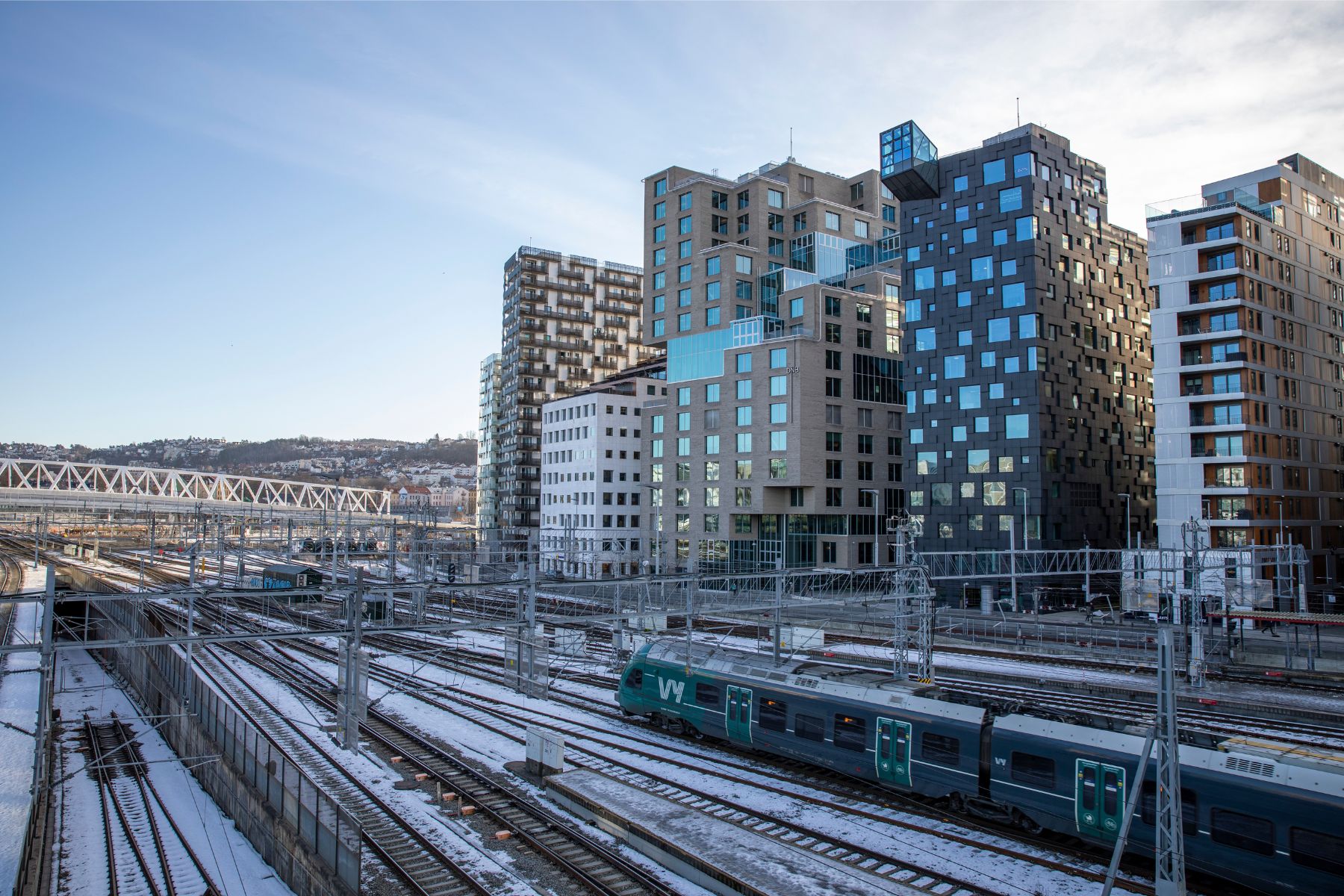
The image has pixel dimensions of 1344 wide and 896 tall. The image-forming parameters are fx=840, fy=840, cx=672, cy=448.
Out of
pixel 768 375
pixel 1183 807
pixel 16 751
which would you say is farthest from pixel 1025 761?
pixel 768 375

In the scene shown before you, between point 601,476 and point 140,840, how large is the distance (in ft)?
213

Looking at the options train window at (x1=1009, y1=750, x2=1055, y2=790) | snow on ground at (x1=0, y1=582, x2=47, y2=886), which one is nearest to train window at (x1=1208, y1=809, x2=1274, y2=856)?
train window at (x1=1009, y1=750, x2=1055, y2=790)

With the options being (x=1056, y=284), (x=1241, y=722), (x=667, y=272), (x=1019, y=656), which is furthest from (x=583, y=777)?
(x=667, y=272)

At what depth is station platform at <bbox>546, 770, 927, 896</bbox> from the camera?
46.7 ft

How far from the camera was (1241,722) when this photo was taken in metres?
26.0

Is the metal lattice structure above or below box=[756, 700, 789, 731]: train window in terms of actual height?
above

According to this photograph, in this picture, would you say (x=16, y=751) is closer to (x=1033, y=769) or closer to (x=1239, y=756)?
(x=1033, y=769)

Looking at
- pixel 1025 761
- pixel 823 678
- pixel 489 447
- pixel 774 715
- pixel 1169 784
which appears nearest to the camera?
pixel 1169 784

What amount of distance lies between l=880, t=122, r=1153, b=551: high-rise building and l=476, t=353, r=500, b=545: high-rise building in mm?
76488

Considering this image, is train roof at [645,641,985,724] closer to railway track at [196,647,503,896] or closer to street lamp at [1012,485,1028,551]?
railway track at [196,647,503,896]

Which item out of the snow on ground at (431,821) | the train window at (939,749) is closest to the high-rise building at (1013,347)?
the train window at (939,749)

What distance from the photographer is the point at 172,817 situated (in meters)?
20.8

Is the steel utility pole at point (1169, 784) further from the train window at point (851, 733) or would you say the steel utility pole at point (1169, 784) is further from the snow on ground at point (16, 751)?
the snow on ground at point (16, 751)

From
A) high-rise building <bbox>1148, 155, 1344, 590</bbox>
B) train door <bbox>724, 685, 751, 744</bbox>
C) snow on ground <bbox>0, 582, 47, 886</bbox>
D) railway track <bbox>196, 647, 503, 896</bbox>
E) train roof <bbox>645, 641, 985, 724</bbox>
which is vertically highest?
high-rise building <bbox>1148, 155, 1344, 590</bbox>
